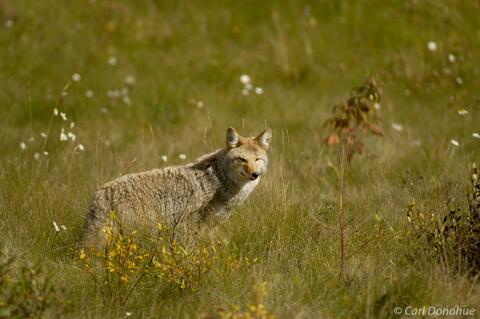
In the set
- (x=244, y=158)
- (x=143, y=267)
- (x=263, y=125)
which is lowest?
(x=263, y=125)

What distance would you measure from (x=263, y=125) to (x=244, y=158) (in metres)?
3.60

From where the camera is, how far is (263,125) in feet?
31.8

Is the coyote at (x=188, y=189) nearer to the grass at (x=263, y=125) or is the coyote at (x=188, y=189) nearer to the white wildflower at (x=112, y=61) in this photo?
the grass at (x=263, y=125)

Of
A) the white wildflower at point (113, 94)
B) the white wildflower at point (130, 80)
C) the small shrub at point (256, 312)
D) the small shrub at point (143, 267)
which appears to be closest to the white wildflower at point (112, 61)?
the white wildflower at point (130, 80)

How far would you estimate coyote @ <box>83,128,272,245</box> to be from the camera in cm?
566

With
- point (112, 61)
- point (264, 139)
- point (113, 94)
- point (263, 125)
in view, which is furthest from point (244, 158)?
point (112, 61)

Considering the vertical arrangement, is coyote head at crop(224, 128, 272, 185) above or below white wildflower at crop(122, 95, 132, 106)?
above

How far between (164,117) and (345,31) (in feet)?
14.8

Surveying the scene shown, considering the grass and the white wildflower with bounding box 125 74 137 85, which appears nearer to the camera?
the grass

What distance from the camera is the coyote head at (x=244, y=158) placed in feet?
19.9

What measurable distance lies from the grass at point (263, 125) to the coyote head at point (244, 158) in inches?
10.1

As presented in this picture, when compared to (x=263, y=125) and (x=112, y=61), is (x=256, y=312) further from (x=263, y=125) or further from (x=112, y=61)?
(x=112, y=61)

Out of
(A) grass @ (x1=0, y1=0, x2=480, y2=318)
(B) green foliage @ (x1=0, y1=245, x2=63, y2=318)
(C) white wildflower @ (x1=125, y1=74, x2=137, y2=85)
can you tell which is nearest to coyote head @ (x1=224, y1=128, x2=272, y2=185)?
(A) grass @ (x1=0, y1=0, x2=480, y2=318)

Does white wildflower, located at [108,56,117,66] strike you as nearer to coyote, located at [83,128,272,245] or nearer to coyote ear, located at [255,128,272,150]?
coyote, located at [83,128,272,245]
